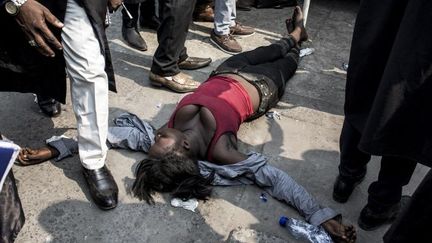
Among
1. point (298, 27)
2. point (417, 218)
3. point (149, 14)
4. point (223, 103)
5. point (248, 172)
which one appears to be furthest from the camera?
→ point (149, 14)

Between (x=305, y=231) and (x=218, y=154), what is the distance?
0.73m

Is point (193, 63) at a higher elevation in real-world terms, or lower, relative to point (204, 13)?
lower

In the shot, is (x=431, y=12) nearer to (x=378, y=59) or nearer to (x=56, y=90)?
(x=378, y=59)

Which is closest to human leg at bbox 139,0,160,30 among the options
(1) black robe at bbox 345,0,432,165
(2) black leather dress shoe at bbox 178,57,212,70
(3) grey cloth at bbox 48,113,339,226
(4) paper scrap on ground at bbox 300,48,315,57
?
(2) black leather dress shoe at bbox 178,57,212,70

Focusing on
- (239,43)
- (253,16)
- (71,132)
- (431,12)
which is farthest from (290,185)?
(253,16)

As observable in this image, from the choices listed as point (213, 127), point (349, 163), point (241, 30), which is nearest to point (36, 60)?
point (213, 127)

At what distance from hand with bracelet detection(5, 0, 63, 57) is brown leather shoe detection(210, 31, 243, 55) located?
7.34 feet

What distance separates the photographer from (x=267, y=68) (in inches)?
141

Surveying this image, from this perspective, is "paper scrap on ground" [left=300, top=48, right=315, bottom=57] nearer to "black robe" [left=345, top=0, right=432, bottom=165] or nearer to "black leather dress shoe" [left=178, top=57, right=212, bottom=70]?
"black leather dress shoe" [left=178, top=57, right=212, bottom=70]

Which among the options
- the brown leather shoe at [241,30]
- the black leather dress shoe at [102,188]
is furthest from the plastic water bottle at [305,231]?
the brown leather shoe at [241,30]

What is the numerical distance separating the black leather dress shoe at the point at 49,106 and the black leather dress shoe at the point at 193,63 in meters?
1.16

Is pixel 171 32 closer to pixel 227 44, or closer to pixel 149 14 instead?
pixel 227 44

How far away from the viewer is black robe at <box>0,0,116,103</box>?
2.23 meters

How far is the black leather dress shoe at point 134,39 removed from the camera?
414 cm
